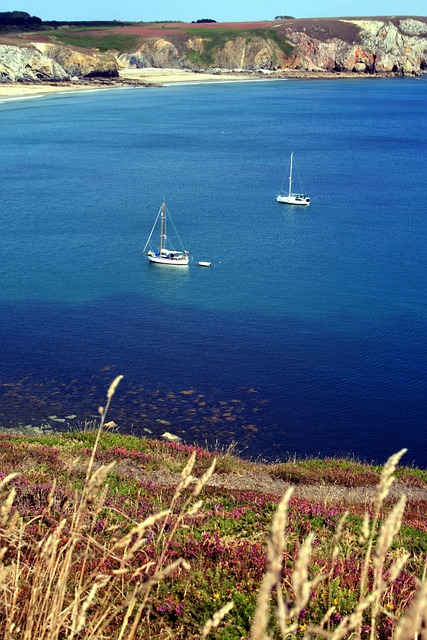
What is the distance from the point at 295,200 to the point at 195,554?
5372cm

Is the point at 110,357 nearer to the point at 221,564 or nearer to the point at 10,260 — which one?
the point at 10,260

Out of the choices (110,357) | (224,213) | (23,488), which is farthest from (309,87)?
(23,488)

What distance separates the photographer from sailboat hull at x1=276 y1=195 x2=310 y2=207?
5969 cm

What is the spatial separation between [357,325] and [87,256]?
1752cm

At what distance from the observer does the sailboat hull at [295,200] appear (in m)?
59.7

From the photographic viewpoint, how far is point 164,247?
152ft

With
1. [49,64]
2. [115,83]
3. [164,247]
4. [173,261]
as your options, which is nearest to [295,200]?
[164,247]

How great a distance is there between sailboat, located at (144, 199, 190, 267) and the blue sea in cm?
71

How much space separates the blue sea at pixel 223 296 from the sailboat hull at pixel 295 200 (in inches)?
24.4

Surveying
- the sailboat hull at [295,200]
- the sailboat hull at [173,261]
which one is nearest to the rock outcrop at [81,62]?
the sailboat hull at [295,200]

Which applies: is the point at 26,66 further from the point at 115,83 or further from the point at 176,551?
the point at 176,551

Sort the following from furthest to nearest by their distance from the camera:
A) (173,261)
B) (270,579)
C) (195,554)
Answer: (173,261), (195,554), (270,579)

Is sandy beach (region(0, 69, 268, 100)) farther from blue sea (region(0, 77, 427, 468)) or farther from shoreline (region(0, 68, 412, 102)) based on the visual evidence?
blue sea (region(0, 77, 427, 468))

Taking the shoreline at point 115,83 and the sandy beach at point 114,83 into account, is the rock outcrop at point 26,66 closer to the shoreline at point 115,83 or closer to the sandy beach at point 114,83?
the shoreline at point 115,83
